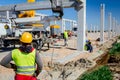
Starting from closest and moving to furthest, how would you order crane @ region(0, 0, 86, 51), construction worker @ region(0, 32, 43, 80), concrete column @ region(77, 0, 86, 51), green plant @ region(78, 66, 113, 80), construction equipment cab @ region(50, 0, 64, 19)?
construction worker @ region(0, 32, 43, 80) → green plant @ region(78, 66, 113, 80) → construction equipment cab @ region(50, 0, 64, 19) → crane @ region(0, 0, 86, 51) → concrete column @ region(77, 0, 86, 51)

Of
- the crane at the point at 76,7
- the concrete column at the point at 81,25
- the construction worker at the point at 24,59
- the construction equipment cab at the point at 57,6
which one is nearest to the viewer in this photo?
the construction worker at the point at 24,59

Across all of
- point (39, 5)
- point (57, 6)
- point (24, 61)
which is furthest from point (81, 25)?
point (24, 61)

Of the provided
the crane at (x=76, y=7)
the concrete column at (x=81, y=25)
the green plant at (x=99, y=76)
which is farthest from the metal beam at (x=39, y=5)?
the green plant at (x=99, y=76)

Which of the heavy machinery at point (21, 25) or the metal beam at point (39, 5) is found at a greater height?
the metal beam at point (39, 5)

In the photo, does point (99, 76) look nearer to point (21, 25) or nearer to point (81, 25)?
point (81, 25)

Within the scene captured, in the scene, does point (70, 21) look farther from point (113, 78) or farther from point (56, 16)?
point (113, 78)

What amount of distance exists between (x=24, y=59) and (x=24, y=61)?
1.7 inches

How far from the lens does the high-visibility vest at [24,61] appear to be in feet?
18.3

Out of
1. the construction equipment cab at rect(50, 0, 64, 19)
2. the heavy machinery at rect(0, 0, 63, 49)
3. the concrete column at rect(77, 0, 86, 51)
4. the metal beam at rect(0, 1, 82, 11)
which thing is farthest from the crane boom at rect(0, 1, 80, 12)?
the heavy machinery at rect(0, 0, 63, 49)

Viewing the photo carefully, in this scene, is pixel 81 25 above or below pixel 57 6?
below

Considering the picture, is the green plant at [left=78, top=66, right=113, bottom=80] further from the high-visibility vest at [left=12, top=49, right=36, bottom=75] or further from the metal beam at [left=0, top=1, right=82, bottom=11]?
the metal beam at [left=0, top=1, right=82, bottom=11]

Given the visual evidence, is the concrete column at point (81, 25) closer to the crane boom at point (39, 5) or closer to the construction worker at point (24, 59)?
the crane boom at point (39, 5)

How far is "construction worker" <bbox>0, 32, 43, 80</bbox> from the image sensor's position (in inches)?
219

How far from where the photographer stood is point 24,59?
560cm
